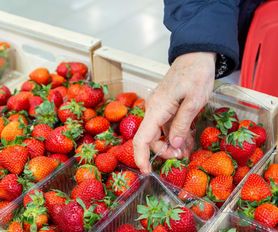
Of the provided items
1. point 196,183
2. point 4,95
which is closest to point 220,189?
A: point 196,183

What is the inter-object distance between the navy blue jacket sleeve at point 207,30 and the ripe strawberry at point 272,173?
0.26 meters

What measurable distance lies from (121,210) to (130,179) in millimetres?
102

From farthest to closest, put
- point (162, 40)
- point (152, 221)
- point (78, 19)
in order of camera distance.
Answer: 1. point (78, 19)
2. point (162, 40)
3. point (152, 221)

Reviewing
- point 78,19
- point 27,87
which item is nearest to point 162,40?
point 78,19

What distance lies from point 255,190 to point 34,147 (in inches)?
21.8

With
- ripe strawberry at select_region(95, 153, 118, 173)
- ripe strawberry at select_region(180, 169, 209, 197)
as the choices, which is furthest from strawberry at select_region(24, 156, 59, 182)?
ripe strawberry at select_region(180, 169, 209, 197)

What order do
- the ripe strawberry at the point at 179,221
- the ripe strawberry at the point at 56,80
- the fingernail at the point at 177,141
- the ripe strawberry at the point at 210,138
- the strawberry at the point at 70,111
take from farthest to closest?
the ripe strawberry at the point at 56,80, the strawberry at the point at 70,111, the ripe strawberry at the point at 210,138, the fingernail at the point at 177,141, the ripe strawberry at the point at 179,221

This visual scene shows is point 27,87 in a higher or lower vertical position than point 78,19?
higher

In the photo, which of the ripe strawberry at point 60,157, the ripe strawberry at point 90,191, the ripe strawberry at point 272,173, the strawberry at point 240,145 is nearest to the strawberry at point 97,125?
the ripe strawberry at point 60,157

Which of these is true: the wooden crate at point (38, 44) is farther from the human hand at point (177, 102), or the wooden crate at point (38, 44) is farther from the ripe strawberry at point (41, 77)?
the human hand at point (177, 102)

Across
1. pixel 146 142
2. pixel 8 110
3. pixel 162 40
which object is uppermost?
pixel 146 142

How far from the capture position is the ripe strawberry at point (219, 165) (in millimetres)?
1045

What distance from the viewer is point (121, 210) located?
97 centimetres

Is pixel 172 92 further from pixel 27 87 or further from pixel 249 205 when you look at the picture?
pixel 27 87
